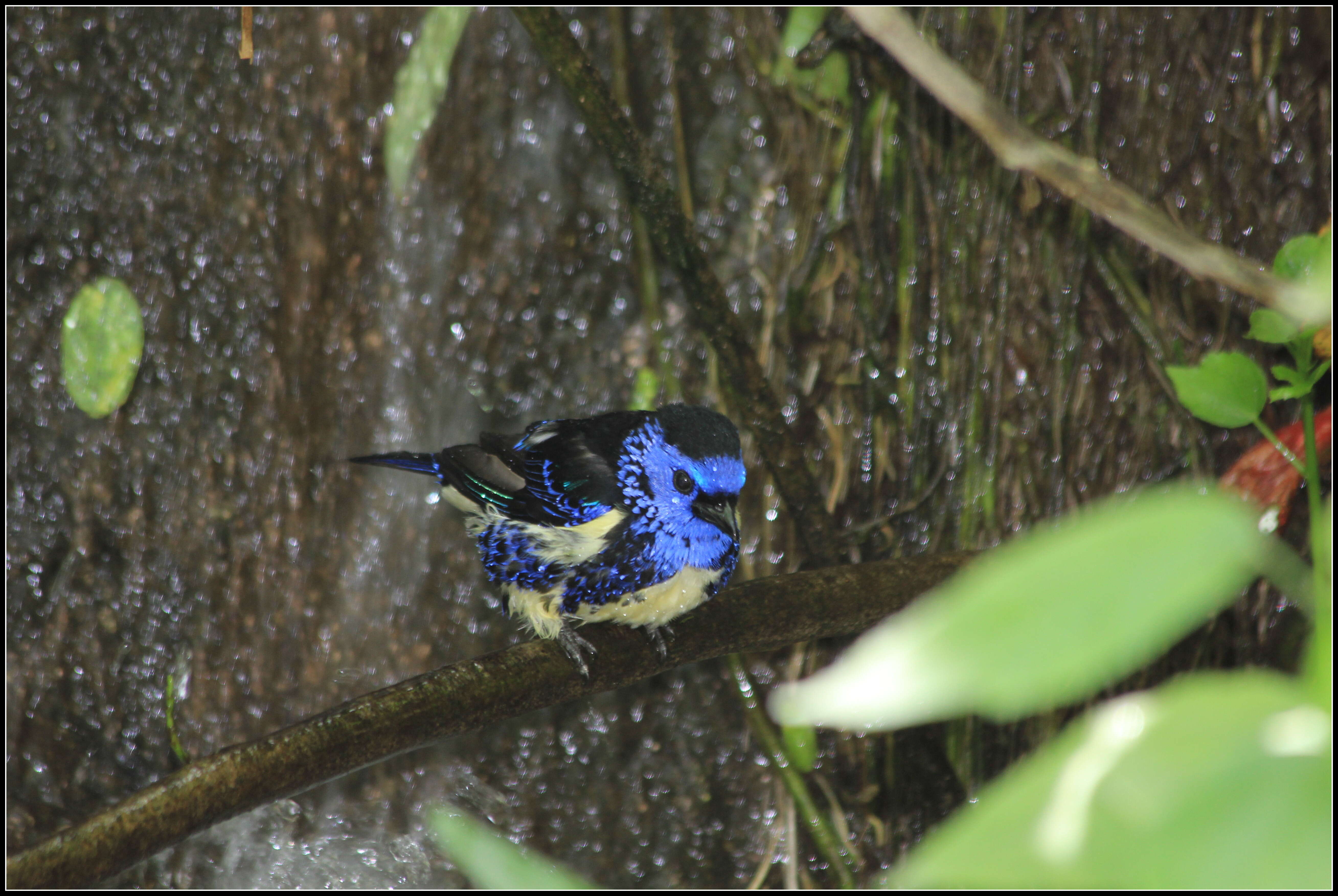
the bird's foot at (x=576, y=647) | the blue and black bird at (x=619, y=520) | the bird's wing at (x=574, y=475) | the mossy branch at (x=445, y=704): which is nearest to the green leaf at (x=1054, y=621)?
the mossy branch at (x=445, y=704)

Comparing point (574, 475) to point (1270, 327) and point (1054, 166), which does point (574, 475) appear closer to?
point (1270, 327)

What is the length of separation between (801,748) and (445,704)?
1482 millimetres

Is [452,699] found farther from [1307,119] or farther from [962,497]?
[1307,119]

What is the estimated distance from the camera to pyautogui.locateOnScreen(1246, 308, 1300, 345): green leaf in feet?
6.52

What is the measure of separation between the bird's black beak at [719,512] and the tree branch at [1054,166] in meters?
1.89

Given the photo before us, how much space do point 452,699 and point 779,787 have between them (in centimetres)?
158

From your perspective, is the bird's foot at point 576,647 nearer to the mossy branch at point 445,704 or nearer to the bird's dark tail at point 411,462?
the mossy branch at point 445,704

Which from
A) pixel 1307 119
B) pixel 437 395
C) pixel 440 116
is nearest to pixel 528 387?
pixel 437 395

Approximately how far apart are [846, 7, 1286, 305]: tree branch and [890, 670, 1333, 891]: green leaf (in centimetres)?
15

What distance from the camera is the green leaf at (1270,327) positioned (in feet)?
6.52

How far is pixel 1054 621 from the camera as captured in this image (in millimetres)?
280

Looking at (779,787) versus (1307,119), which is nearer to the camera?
(1307,119)

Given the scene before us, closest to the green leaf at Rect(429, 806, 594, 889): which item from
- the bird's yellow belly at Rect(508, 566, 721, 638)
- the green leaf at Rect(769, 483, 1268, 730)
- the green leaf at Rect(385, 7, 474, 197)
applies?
the green leaf at Rect(769, 483, 1268, 730)

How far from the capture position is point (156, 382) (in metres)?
3.31
